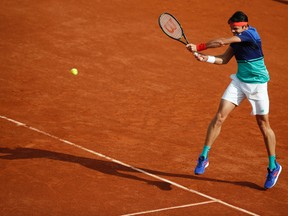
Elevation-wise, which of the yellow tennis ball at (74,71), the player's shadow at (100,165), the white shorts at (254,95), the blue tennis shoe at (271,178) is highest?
the white shorts at (254,95)

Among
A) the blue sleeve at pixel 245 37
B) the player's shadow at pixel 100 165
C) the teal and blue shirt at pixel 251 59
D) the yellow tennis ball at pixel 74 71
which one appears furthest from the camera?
the yellow tennis ball at pixel 74 71

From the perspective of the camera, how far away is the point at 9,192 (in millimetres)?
7984

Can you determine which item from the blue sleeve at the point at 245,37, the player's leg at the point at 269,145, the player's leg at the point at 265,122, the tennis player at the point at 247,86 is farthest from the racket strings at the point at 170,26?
the player's leg at the point at 269,145

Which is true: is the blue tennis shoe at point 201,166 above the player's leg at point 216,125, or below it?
below

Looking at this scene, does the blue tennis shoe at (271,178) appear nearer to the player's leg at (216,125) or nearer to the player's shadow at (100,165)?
the player's shadow at (100,165)

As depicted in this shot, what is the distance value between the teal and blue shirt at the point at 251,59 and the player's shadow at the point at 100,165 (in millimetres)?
1586

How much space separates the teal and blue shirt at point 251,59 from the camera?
27.4ft

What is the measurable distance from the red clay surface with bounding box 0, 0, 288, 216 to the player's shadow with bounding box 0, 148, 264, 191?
29 mm

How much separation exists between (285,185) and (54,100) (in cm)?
484

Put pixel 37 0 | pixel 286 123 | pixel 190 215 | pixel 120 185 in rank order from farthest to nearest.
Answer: pixel 37 0 → pixel 286 123 → pixel 120 185 → pixel 190 215

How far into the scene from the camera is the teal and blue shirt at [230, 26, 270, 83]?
8352 mm

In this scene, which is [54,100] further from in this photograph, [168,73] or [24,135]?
[168,73]

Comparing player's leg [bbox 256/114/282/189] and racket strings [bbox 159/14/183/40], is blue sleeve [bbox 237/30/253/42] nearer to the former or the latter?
player's leg [bbox 256/114/282/189]

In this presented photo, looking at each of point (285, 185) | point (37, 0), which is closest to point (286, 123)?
point (285, 185)
